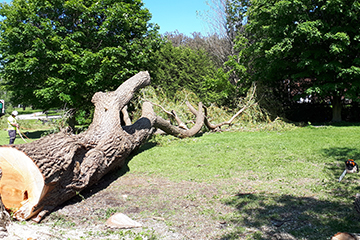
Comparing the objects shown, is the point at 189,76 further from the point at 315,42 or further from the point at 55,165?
the point at 55,165

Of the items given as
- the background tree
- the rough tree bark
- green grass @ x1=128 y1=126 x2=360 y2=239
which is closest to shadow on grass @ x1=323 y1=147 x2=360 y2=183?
green grass @ x1=128 y1=126 x2=360 y2=239

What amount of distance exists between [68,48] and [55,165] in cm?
990

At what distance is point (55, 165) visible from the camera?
4027 mm

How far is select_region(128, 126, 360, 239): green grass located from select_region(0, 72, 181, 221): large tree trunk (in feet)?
4.21

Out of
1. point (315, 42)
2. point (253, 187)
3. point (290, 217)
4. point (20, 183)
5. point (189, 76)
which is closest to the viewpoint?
point (290, 217)

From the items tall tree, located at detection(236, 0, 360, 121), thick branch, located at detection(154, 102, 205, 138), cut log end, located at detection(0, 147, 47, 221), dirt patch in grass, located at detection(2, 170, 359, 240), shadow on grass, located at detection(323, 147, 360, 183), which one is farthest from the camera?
tall tree, located at detection(236, 0, 360, 121)

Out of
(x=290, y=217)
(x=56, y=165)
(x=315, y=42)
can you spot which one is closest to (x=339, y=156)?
(x=290, y=217)

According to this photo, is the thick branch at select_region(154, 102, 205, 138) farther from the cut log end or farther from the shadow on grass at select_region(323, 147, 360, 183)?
the cut log end

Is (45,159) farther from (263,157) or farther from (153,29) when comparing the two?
(153,29)

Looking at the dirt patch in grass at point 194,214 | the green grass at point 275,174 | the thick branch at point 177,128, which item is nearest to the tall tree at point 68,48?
the thick branch at point 177,128

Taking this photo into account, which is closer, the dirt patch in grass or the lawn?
the dirt patch in grass

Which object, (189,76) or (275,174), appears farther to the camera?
(189,76)

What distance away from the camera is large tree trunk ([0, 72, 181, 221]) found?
12.4ft

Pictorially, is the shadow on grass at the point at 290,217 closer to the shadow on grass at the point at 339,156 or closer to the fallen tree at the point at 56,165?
the shadow on grass at the point at 339,156
